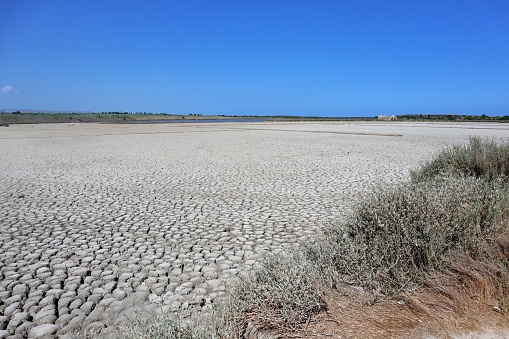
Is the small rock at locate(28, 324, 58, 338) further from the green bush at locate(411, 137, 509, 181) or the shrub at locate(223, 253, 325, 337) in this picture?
the green bush at locate(411, 137, 509, 181)

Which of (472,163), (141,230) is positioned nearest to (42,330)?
(141,230)

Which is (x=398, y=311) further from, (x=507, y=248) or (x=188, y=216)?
(x=188, y=216)

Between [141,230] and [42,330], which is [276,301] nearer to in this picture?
[42,330]

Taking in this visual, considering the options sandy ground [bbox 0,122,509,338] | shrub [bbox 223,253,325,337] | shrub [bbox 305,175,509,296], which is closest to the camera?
shrub [bbox 223,253,325,337]

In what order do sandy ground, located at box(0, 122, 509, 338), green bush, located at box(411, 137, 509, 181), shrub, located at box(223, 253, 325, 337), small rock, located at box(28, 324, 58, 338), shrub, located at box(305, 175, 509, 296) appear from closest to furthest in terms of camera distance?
shrub, located at box(223, 253, 325, 337), small rock, located at box(28, 324, 58, 338), shrub, located at box(305, 175, 509, 296), sandy ground, located at box(0, 122, 509, 338), green bush, located at box(411, 137, 509, 181)

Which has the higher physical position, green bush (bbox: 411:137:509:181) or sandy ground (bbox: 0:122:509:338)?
green bush (bbox: 411:137:509:181)

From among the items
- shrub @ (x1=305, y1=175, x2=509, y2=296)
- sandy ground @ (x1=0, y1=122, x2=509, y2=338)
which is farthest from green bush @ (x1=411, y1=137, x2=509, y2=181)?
shrub @ (x1=305, y1=175, x2=509, y2=296)

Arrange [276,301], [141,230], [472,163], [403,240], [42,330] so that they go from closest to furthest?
[276,301]
[42,330]
[403,240]
[141,230]
[472,163]

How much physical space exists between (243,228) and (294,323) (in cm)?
282

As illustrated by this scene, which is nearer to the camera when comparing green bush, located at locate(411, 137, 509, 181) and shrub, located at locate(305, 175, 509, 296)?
shrub, located at locate(305, 175, 509, 296)

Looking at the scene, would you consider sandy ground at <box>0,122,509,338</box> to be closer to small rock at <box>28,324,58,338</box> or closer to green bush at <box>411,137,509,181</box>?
small rock at <box>28,324,58,338</box>

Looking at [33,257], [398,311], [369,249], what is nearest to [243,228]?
[369,249]

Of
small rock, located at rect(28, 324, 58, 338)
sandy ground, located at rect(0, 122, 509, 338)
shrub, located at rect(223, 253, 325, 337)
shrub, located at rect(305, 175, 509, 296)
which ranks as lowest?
small rock, located at rect(28, 324, 58, 338)

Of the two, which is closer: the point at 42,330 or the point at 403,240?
the point at 42,330
